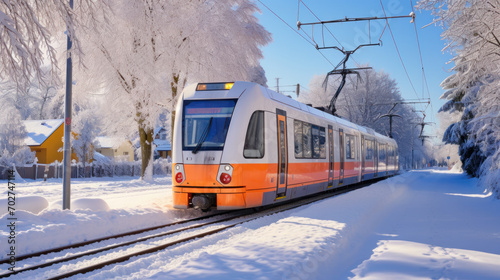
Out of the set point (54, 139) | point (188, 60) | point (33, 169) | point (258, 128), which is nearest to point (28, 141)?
point (54, 139)

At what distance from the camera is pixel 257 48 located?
2466 cm

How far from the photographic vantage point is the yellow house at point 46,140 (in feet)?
132

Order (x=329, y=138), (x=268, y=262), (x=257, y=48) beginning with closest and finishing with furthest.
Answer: (x=268, y=262) < (x=329, y=138) < (x=257, y=48)

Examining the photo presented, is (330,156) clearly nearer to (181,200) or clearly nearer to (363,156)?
(363,156)

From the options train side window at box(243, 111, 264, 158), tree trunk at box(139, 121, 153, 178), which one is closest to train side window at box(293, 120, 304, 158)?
train side window at box(243, 111, 264, 158)

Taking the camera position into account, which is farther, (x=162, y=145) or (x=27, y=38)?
(x=162, y=145)

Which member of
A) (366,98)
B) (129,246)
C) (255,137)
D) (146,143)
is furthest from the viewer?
(366,98)

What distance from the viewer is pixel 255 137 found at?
10.7m

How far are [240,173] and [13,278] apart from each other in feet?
18.3

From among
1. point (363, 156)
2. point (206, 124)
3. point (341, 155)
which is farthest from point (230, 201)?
point (363, 156)

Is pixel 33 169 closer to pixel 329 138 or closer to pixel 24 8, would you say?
pixel 329 138

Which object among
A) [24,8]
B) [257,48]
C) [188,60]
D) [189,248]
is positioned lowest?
[189,248]

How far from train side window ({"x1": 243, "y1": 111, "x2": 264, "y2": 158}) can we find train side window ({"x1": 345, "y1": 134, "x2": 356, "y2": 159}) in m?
9.25

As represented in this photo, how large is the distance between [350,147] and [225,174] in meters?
11.0
